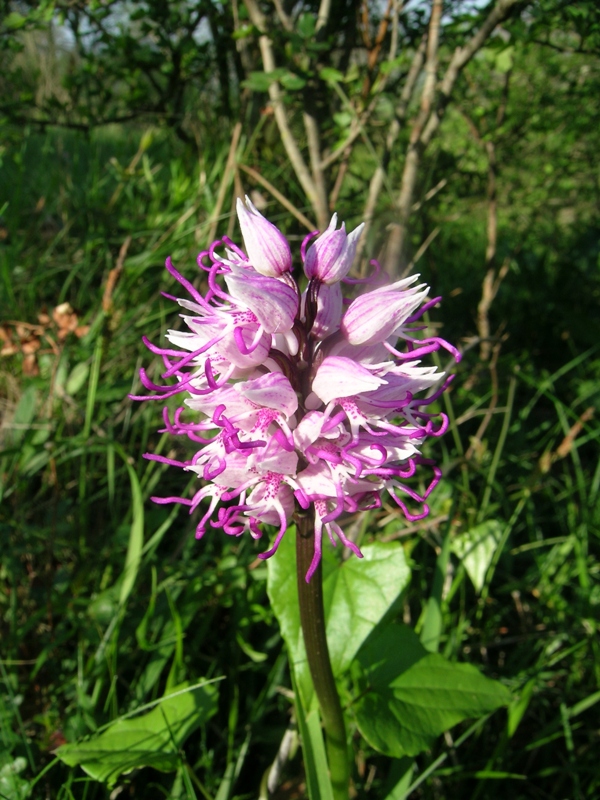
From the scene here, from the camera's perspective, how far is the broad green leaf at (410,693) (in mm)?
1440

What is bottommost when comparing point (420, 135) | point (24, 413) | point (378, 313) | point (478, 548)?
point (478, 548)

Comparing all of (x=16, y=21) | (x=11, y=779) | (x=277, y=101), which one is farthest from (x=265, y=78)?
(x=11, y=779)

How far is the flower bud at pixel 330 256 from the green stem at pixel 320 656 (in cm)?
45

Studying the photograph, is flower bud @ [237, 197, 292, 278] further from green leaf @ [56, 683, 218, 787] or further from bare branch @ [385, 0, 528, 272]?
bare branch @ [385, 0, 528, 272]

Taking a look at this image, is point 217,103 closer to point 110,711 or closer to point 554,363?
point 554,363

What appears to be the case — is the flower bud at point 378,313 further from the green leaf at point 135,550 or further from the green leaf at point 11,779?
the green leaf at point 11,779

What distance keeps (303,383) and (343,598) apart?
667mm

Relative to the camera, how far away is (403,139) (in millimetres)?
3727

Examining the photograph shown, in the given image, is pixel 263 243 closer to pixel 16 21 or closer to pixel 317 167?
pixel 317 167

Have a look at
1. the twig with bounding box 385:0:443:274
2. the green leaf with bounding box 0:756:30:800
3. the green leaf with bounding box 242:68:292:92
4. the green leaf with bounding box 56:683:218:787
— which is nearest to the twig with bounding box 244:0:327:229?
the green leaf with bounding box 242:68:292:92

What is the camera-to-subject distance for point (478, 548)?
7.02 feet

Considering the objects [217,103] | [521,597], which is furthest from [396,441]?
[217,103]

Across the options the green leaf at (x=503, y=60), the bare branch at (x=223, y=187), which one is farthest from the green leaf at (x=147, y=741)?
the green leaf at (x=503, y=60)

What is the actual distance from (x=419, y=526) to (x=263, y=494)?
3.73 ft
